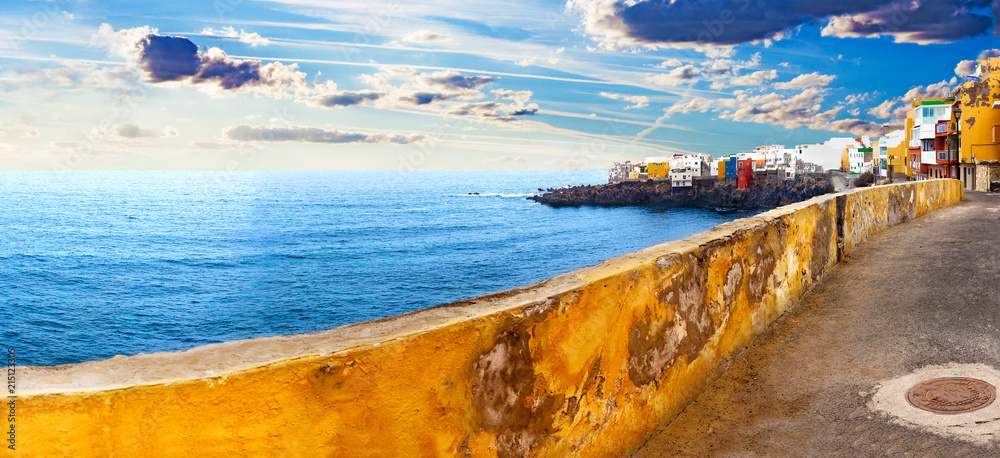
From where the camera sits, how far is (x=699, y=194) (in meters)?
103

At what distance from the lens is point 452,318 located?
2.42 meters

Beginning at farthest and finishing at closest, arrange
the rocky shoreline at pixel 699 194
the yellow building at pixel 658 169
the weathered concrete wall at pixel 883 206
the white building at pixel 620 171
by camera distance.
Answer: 1. the white building at pixel 620 171
2. the yellow building at pixel 658 169
3. the rocky shoreline at pixel 699 194
4. the weathered concrete wall at pixel 883 206

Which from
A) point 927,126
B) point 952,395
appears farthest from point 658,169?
point 952,395

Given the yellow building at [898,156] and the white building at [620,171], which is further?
the white building at [620,171]

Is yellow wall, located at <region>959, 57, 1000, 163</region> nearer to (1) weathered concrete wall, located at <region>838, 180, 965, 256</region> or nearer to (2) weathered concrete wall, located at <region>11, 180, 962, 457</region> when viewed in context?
(1) weathered concrete wall, located at <region>838, 180, 965, 256</region>

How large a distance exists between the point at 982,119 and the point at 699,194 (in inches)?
2534

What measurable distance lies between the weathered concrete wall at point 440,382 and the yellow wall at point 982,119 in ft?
149

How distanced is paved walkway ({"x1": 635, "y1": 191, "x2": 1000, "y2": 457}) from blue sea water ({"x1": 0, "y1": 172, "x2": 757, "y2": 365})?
91.3ft

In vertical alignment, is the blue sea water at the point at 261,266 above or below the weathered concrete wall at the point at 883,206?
below

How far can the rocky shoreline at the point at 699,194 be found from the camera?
95.6m

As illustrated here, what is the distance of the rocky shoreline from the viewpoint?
9562 cm

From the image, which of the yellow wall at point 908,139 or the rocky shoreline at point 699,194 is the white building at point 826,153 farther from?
the yellow wall at point 908,139

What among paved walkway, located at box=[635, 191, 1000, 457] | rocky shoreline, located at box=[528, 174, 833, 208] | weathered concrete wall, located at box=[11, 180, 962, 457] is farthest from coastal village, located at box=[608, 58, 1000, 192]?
weathered concrete wall, located at box=[11, 180, 962, 457]

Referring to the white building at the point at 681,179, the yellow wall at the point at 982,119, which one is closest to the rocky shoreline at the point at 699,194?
the white building at the point at 681,179
